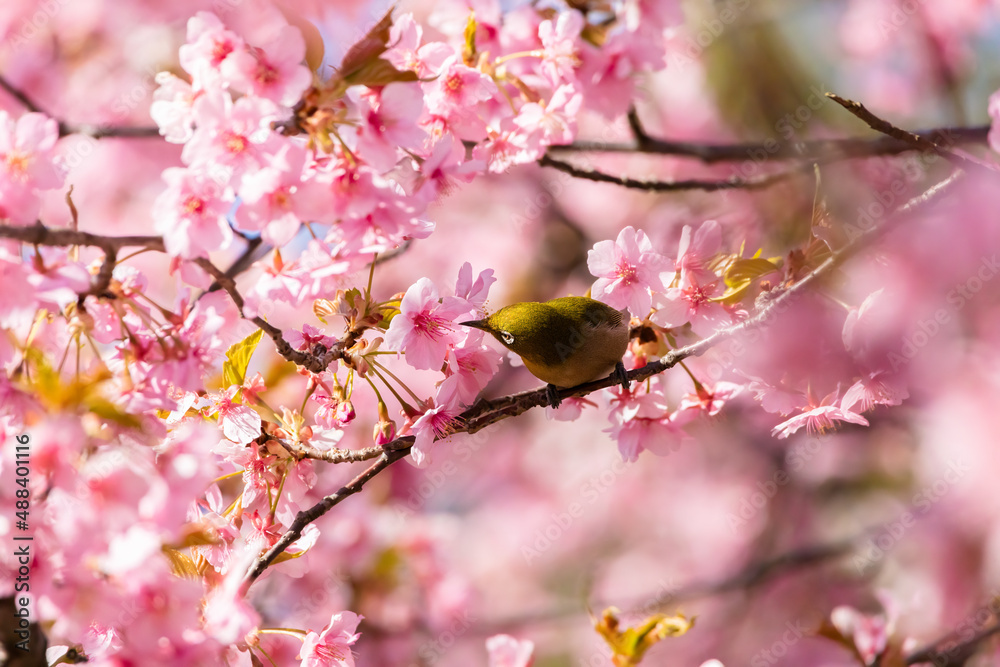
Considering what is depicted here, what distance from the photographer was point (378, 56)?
123 centimetres

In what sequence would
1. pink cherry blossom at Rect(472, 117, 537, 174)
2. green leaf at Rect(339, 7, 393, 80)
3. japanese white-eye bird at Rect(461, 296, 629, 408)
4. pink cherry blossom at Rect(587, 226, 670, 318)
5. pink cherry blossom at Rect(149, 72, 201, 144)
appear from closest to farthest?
green leaf at Rect(339, 7, 393, 80) < pink cherry blossom at Rect(149, 72, 201, 144) < pink cherry blossom at Rect(587, 226, 670, 318) < japanese white-eye bird at Rect(461, 296, 629, 408) < pink cherry blossom at Rect(472, 117, 537, 174)

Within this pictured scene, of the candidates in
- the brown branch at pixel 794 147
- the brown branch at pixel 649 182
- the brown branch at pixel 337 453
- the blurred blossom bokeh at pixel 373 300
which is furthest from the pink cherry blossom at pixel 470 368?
the brown branch at pixel 794 147

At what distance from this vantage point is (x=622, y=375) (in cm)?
165

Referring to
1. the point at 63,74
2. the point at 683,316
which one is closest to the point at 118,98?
the point at 63,74

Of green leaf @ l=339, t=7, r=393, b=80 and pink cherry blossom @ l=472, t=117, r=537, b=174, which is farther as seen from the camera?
pink cherry blossom @ l=472, t=117, r=537, b=174

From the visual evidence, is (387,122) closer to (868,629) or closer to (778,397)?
(778,397)

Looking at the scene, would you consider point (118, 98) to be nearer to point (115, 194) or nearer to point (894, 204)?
point (115, 194)

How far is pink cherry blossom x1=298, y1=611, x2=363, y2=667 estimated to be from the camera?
56.7 inches

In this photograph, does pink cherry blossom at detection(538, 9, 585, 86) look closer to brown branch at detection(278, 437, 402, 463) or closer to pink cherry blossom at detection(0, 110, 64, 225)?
brown branch at detection(278, 437, 402, 463)

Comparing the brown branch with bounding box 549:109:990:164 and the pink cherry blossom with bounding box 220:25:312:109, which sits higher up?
the pink cherry blossom with bounding box 220:25:312:109

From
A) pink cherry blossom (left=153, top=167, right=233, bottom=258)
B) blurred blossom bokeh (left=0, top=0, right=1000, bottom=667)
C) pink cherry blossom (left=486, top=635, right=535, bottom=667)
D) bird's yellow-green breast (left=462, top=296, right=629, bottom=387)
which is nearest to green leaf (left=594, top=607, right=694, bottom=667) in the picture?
blurred blossom bokeh (left=0, top=0, right=1000, bottom=667)

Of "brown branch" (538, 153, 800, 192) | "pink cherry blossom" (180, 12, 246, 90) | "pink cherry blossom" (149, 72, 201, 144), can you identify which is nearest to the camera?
"pink cherry blossom" (180, 12, 246, 90)

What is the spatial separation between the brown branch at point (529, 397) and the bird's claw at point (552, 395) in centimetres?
8

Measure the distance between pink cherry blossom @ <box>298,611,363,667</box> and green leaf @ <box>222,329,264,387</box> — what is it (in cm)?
55
